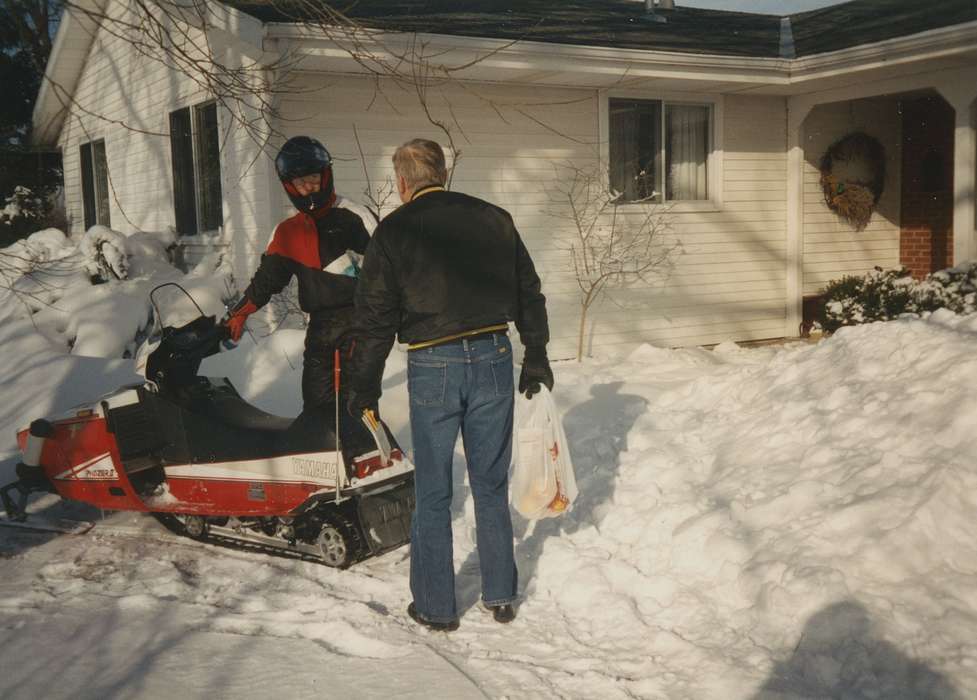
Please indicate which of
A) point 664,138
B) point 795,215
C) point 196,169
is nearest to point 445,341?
point 664,138

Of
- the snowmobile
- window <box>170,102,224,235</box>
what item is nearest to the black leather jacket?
the snowmobile

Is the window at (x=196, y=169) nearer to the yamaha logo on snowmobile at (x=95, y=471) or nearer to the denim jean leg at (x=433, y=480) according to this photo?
the yamaha logo on snowmobile at (x=95, y=471)

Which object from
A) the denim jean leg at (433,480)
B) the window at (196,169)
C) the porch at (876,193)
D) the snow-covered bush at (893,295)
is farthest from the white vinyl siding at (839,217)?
the denim jean leg at (433,480)

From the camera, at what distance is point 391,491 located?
4.88m

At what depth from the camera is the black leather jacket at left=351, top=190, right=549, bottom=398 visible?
156 inches

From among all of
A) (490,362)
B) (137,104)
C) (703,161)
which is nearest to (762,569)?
(490,362)

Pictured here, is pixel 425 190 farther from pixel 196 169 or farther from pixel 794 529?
pixel 196 169

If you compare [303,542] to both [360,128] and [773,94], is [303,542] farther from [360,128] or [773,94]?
[773,94]

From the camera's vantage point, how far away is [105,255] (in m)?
11.2

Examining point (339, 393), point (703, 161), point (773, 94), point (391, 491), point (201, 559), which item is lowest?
point (201, 559)

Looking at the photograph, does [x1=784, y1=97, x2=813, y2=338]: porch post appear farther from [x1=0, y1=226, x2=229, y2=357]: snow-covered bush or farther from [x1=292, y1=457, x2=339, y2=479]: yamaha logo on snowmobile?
[x1=292, y1=457, x2=339, y2=479]: yamaha logo on snowmobile

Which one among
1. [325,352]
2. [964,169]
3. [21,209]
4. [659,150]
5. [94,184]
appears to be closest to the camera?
[325,352]

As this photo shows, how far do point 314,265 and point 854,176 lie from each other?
10.1 metres

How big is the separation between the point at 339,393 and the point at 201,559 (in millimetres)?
1185
